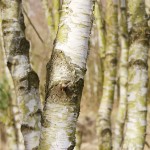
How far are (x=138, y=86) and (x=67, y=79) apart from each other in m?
1.49

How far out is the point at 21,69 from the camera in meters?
2.54

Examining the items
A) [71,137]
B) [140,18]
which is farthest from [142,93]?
[71,137]

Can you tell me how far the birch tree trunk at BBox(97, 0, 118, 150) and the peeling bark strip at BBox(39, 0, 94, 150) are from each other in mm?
2828

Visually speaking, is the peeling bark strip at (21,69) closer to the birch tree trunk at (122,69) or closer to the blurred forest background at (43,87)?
the blurred forest background at (43,87)

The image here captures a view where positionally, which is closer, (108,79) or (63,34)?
(63,34)

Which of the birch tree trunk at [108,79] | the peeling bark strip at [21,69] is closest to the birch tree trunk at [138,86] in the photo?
the peeling bark strip at [21,69]

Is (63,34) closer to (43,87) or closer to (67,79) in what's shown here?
(67,79)

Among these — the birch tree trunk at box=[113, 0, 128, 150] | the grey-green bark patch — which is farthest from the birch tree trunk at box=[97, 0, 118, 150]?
the grey-green bark patch

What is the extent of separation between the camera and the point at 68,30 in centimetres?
175

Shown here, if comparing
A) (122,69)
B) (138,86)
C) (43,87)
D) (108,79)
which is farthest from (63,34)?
(43,87)

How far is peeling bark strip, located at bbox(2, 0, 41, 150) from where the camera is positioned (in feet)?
8.27

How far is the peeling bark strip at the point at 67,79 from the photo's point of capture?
1711mm

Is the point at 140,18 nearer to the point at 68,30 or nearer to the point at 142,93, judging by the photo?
the point at 142,93

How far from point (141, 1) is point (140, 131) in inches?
41.4
